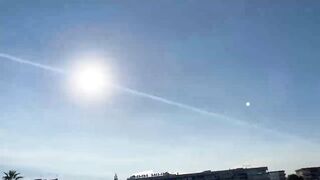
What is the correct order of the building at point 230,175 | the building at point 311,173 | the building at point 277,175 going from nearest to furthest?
the building at point 230,175 → the building at point 277,175 → the building at point 311,173

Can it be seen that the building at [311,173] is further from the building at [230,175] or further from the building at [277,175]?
the building at [230,175]

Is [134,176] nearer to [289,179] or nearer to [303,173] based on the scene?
[289,179]

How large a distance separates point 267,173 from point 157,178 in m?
37.0

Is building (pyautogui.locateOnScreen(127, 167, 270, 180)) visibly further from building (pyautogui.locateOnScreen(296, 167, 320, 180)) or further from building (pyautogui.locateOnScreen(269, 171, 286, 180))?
building (pyautogui.locateOnScreen(296, 167, 320, 180))

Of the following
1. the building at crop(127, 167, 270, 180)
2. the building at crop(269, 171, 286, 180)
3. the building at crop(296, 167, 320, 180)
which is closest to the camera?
the building at crop(127, 167, 270, 180)

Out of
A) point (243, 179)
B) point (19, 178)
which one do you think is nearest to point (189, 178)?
point (243, 179)

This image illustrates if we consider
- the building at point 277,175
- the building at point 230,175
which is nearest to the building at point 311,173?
the building at point 277,175

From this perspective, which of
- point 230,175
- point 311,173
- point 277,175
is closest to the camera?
point 230,175

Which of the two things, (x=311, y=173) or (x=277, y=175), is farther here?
(x=311, y=173)

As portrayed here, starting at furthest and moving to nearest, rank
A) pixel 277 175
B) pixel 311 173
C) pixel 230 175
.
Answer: pixel 311 173
pixel 277 175
pixel 230 175

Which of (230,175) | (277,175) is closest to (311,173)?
(277,175)

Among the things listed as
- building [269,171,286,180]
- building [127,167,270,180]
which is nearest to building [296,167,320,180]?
building [269,171,286,180]

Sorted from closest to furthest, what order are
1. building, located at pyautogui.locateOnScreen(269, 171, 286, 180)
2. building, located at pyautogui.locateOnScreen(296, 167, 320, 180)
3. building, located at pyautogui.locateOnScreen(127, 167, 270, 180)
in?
1. building, located at pyautogui.locateOnScreen(127, 167, 270, 180)
2. building, located at pyautogui.locateOnScreen(269, 171, 286, 180)
3. building, located at pyautogui.locateOnScreen(296, 167, 320, 180)

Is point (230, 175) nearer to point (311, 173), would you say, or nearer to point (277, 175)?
point (277, 175)
